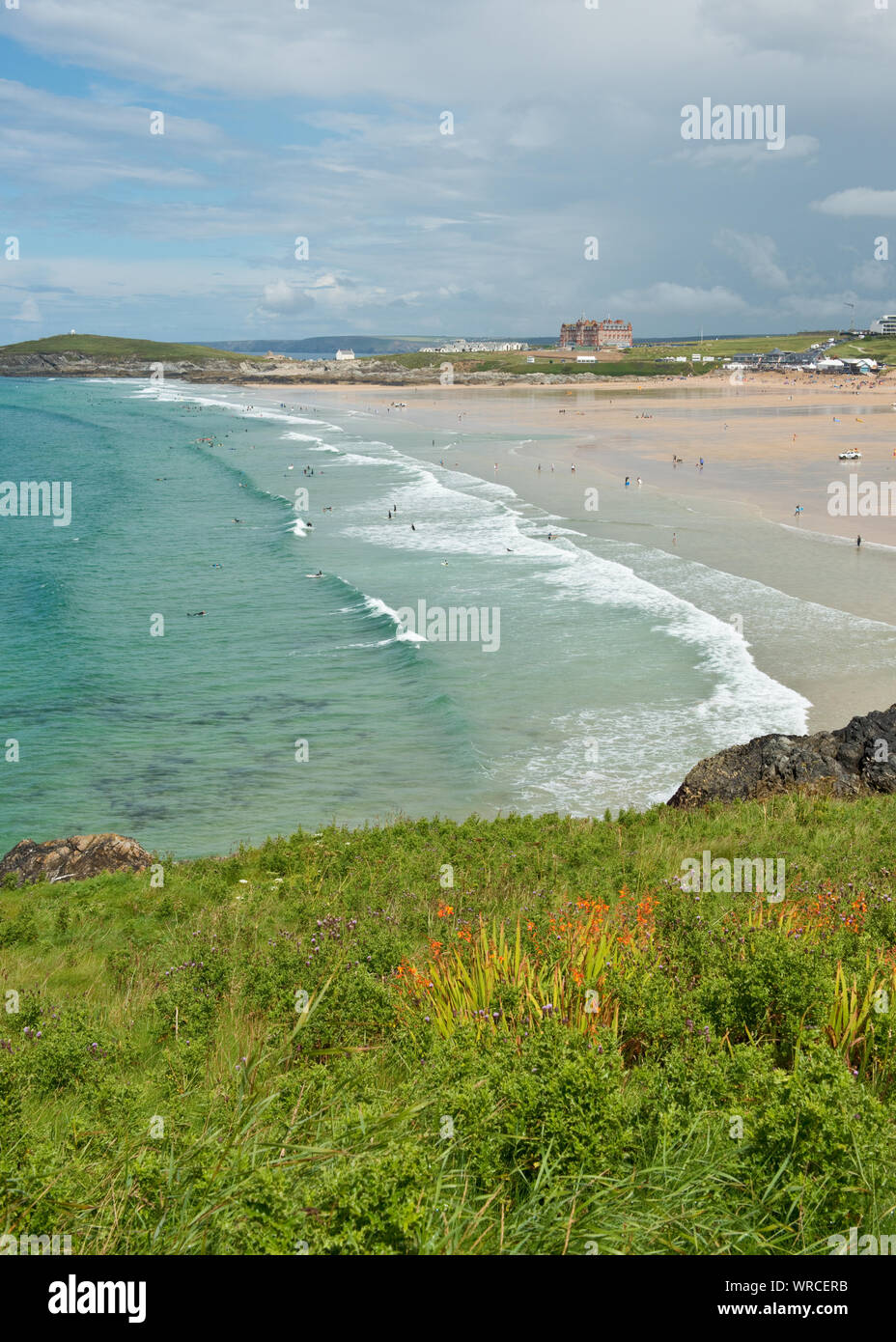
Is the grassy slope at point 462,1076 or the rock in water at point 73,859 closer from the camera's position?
the grassy slope at point 462,1076

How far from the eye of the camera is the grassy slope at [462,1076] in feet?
13.4

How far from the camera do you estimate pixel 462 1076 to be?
5.23 meters

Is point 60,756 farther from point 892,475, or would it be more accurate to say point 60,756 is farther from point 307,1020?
point 892,475

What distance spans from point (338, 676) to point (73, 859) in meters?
14.8

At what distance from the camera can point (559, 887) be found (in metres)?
11.7

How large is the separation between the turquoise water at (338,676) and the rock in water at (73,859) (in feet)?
11.6

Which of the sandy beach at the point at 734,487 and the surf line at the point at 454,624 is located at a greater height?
the sandy beach at the point at 734,487

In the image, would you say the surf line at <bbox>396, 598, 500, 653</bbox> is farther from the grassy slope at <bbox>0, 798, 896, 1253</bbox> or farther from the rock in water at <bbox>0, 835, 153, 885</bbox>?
the grassy slope at <bbox>0, 798, 896, 1253</bbox>

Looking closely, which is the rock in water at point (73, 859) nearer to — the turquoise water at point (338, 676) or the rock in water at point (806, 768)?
the turquoise water at point (338, 676)

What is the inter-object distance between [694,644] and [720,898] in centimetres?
2154

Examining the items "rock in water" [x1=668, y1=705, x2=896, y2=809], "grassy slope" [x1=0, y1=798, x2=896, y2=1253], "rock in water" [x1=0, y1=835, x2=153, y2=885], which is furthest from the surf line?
"grassy slope" [x1=0, y1=798, x2=896, y2=1253]

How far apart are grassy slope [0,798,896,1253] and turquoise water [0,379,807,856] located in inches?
408

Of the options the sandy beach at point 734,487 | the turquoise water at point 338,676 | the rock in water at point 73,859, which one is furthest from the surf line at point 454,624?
the rock in water at point 73,859
